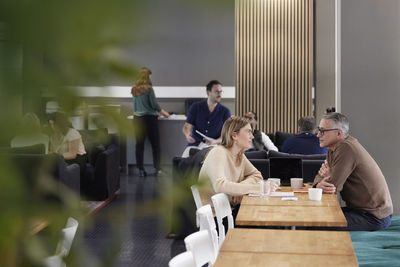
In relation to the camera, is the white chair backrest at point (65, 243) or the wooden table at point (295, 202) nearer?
the white chair backrest at point (65, 243)

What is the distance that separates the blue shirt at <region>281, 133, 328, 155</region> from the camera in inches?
246

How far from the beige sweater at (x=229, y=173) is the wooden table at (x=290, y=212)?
5.9 inches

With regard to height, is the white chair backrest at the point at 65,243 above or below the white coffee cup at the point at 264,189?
above

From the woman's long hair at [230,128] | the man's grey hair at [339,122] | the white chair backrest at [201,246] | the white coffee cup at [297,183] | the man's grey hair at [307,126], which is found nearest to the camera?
the white chair backrest at [201,246]

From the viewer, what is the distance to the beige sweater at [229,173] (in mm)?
4262

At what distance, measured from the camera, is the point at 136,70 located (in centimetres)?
28

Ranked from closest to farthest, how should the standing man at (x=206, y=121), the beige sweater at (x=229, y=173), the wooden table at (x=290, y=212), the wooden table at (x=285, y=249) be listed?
the wooden table at (x=285, y=249)
the wooden table at (x=290, y=212)
the beige sweater at (x=229, y=173)
the standing man at (x=206, y=121)

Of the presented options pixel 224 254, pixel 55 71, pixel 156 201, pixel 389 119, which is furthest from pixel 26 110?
pixel 389 119

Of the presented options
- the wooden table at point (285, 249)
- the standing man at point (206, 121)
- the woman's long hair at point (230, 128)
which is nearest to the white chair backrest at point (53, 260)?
the wooden table at point (285, 249)

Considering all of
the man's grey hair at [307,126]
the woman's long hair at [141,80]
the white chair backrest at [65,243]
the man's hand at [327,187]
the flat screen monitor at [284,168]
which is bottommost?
the man's hand at [327,187]

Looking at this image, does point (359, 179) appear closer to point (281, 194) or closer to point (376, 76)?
point (281, 194)

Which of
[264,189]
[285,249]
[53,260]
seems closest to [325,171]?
[264,189]

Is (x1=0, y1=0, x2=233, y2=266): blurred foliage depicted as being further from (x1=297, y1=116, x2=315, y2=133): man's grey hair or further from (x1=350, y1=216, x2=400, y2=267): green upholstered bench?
(x1=297, y1=116, x2=315, y2=133): man's grey hair

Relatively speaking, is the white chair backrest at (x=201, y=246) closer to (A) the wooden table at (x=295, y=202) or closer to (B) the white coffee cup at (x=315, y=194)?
(A) the wooden table at (x=295, y=202)
